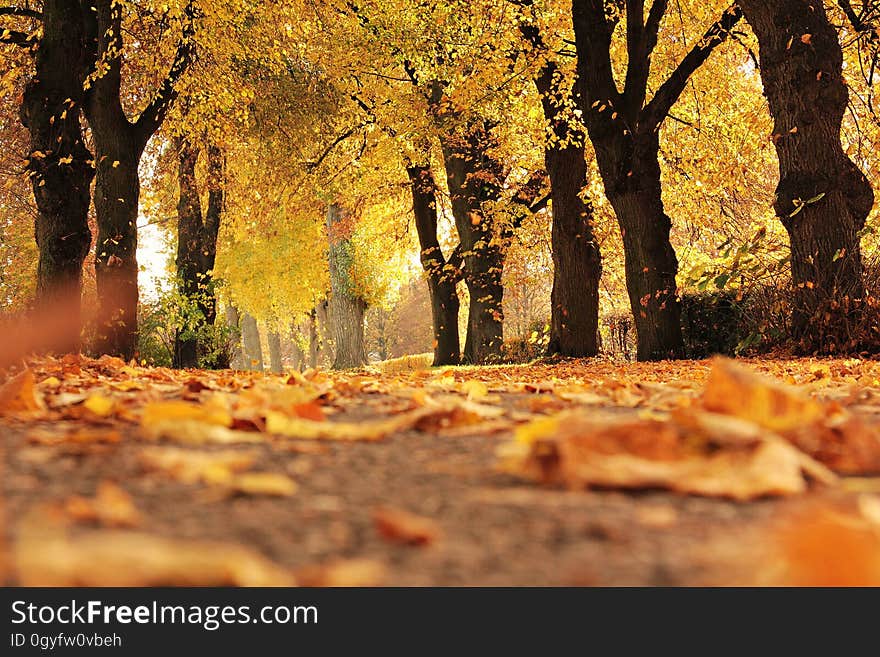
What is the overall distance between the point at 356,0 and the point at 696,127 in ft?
22.8

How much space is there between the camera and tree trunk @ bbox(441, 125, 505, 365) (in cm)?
1727

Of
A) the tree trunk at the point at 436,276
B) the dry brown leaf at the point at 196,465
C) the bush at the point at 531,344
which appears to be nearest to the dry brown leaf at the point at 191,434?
the dry brown leaf at the point at 196,465

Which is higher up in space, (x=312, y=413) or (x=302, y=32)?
(x=302, y=32)

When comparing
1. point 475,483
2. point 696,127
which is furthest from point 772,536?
point 696,127

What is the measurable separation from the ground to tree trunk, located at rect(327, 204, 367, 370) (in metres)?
24.1

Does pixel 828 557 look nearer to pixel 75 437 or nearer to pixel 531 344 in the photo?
pixel 75 437

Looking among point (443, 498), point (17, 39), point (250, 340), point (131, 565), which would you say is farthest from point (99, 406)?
point (250, 340)

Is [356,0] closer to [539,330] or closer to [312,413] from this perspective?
[539,330]

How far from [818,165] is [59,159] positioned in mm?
8274

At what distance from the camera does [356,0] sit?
16.1 m

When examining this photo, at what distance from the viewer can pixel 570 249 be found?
13750 mm

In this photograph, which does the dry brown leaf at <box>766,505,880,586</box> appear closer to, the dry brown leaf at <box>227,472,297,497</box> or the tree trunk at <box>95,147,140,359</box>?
the dry brown leaf at <box>227,472,297,497</box>

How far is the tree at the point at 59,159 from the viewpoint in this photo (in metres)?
9.50

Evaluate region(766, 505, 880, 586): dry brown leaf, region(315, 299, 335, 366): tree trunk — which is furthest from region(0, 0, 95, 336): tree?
region(315, 299, 335, 366): tree trunk
